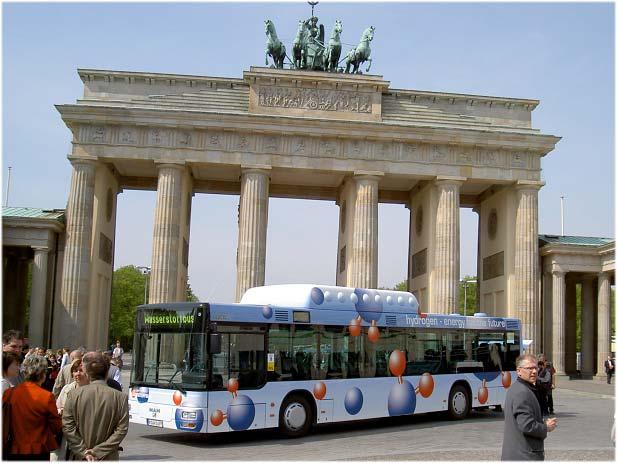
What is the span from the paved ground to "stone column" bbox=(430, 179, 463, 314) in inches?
867

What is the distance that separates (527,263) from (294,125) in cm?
1599

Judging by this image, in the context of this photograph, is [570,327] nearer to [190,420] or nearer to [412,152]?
[412,152]

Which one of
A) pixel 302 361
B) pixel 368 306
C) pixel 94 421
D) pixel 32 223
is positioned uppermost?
pixel 32 223

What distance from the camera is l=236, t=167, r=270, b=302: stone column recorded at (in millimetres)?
43906

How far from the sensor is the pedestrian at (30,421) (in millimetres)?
7473

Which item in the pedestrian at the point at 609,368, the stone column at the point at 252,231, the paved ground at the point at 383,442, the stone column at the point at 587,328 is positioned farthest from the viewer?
the stone column at the point at 587,328

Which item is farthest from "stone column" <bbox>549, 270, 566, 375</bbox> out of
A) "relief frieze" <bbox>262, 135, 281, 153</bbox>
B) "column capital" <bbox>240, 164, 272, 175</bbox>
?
"column capital" <bbox>240, 164, 272, 175</bbox>

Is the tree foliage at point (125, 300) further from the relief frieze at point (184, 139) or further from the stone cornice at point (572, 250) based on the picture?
the stone cornice at point (572, 250)

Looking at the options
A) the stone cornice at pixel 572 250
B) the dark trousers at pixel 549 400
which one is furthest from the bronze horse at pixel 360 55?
the dark trousers at pixel 549 400

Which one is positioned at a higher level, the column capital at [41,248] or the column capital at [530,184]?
the column capital at [530,184]

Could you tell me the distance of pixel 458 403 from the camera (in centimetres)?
2192

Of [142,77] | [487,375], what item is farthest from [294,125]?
[487,375]

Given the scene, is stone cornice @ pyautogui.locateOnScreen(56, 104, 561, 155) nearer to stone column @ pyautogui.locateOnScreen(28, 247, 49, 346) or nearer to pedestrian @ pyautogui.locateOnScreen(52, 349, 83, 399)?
stone column @ pyautogui.locateOnScreen(28, 247, 49, 346)

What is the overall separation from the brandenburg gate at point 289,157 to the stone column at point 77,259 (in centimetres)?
6
